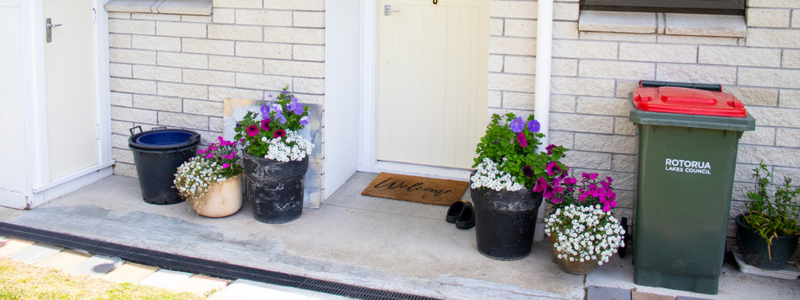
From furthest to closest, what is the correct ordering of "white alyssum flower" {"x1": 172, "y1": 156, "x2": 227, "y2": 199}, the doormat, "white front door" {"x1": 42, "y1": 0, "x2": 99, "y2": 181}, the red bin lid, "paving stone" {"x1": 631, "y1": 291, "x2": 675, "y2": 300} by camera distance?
the doormat
"white front door" {"x1": 42, "y1": 0, "x2": 99, "y2": 181}
"white alyssum flower" {"x1": 172, "y1": 156, "x2": 227, "y2": 199}
"paving stone" {"x1": 631, "y1": 291, "x2": 675, "y2": 300}
the red bin lid

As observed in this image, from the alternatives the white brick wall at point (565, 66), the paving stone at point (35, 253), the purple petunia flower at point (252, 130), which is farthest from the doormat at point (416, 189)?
the paving stone at point (35, 253)

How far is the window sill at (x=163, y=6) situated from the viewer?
4543 millimetres

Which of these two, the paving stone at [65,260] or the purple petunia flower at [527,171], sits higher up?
the purple petunia flower at [527,171]

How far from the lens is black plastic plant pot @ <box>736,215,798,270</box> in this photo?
345 centimetres

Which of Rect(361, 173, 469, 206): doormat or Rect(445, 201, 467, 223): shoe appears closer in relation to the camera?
Rect(445, 201, 467, 223): shoe

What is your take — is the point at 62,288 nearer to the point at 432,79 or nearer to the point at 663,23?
the point at 432,79

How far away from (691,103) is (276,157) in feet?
7.52

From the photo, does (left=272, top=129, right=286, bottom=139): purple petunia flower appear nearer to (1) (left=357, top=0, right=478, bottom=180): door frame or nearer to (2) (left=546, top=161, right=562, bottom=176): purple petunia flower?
(1) (left=357, top=0, right=478, bottom=180): door frame

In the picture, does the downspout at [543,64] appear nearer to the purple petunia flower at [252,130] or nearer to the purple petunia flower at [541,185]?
the purple petunia flower at [541,185]

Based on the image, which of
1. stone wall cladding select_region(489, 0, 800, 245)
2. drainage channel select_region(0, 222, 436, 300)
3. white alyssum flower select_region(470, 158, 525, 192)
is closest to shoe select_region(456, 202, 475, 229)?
white alyssum flower select_region(470, 158, 525, 192)

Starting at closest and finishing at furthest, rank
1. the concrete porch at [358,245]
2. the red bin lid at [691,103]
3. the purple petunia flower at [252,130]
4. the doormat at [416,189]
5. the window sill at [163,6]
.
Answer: the red bin lid at [691,103] < the concrete porch at [358,245] < the purple petunia flower at [252,130] < the window sill at [163,6] < the doormat at [416,189]

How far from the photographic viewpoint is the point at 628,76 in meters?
3.77

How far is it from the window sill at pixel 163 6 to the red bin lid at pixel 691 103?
9.39 ft

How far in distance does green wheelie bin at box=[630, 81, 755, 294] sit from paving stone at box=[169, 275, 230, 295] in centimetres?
212
